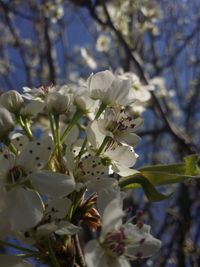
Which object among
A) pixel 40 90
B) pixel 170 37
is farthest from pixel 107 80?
pixel 170 37

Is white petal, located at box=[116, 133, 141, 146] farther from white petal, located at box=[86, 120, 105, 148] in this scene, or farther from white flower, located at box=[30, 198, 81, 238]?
white flower, located at box=[30, 198, 81, 238]

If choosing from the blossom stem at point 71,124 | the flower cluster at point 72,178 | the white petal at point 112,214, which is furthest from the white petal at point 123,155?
the white petal at point 112,214

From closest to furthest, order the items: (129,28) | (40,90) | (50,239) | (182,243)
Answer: (50,239), (40,90), (182,243), (129,28)

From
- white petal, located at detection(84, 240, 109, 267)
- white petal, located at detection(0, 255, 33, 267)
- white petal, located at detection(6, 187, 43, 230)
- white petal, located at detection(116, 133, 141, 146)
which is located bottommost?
white petal, located at detection(0, 255, 33, 267)

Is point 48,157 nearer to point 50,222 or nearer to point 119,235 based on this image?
point 50,222

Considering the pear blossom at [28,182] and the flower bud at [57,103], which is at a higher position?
the flower bud at [57,103]

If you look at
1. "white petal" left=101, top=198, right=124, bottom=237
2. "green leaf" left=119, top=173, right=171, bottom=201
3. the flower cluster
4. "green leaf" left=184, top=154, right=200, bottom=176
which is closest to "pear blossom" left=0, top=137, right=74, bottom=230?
the flower cluster

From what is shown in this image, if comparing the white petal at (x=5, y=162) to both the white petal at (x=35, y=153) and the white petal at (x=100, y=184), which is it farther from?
the white petal at (x=100, y=184)
